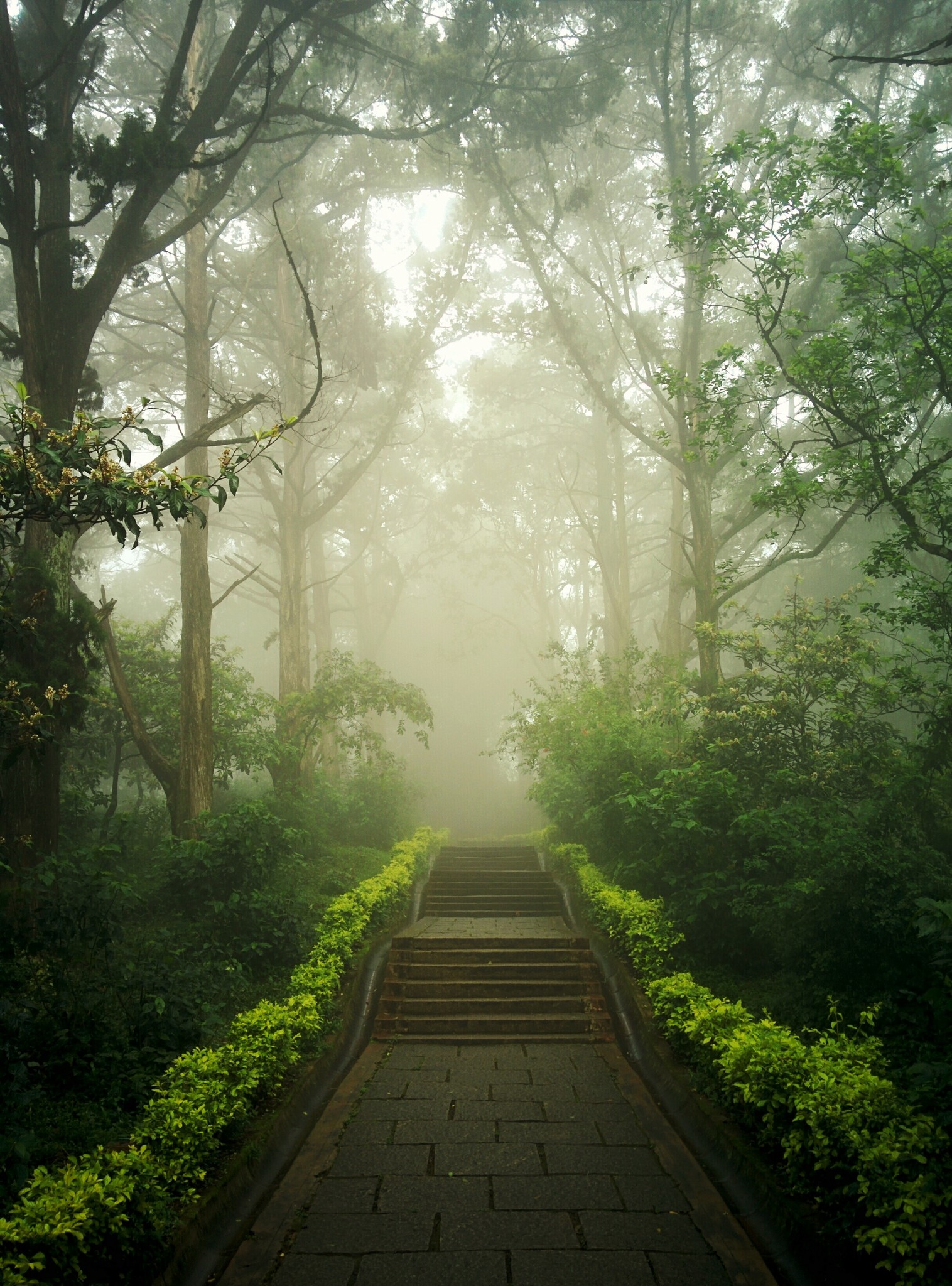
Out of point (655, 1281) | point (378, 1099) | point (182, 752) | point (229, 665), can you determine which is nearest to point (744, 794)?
point (378, 1099)

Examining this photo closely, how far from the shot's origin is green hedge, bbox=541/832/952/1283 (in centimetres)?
316

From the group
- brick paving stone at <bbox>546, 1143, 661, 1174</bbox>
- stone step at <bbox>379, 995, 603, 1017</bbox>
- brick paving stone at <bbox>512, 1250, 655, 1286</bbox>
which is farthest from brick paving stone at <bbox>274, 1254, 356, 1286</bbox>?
stone step at <bbox>379, 995, 603, 1017</bbox>

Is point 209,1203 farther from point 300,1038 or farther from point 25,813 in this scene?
point 25,813

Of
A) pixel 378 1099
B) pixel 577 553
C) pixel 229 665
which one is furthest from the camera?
pixel 577 553

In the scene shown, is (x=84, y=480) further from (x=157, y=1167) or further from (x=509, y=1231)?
(x=509, y=1231)

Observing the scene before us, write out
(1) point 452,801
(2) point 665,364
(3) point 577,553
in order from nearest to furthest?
(2) point 665,364
(3) point 577,553
(1) point 452,801

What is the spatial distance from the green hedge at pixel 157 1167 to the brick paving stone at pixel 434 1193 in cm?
99

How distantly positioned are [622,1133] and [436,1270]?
1.87 metres

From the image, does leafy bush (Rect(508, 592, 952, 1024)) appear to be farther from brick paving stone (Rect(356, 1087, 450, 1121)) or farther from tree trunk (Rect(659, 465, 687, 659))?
brick paving stone (Rect(356, 1087, 450, 1121))

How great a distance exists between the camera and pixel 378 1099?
578 cm

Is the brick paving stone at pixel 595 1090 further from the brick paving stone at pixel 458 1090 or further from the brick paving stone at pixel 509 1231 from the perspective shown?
the brick paving stone at pixel 509 1231

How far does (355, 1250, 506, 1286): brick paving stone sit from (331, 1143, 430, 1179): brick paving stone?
Result: 865 millimetres

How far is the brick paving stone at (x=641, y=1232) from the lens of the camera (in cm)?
391

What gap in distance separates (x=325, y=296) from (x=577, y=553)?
15871mm
